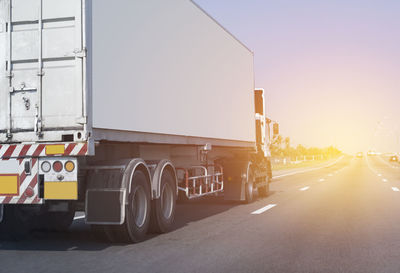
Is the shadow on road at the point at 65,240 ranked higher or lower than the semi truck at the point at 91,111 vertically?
lower

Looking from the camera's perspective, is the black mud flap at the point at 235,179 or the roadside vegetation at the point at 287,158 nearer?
the black mud flap at the point at 235,179

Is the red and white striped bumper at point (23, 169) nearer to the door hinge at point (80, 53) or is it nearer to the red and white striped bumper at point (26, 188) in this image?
the red and white striped bumper at point (26, 188)

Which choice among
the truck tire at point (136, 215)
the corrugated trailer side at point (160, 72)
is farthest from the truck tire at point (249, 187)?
the truck tire at point (136, 215)

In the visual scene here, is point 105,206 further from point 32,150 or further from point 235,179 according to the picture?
point 235,179

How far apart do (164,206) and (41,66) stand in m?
3.25

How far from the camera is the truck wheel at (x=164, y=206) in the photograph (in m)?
8.22

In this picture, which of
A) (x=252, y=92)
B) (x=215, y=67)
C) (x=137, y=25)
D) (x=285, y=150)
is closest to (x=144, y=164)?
(x=137, y=25)

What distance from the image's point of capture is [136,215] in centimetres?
758

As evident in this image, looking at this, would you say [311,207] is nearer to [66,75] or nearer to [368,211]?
[368,211]

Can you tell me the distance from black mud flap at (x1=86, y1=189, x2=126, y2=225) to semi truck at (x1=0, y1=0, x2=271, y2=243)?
1cm

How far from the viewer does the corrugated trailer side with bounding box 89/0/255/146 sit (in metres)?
7.07

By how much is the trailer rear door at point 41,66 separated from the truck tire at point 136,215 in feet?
4.44

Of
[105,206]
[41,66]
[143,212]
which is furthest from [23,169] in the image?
[143,212]

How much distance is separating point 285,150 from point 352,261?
109 metres
